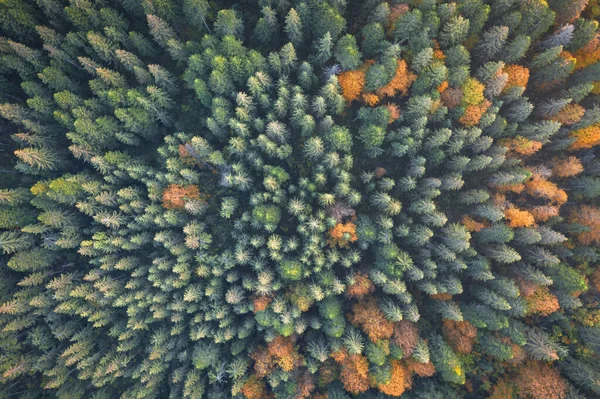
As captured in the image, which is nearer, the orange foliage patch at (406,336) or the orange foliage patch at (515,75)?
the orange foliage patch at (406,336)

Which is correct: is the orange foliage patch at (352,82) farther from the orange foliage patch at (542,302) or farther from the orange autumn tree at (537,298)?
the orange foliage patch at (542,302)

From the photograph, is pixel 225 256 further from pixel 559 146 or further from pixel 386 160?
pixel 559 146

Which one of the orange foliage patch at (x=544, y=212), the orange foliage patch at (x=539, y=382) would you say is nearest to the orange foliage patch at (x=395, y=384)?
the orange foliage patch at (x=539, y=382)

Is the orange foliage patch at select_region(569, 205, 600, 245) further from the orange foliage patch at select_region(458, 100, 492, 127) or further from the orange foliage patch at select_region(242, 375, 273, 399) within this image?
the orange foliage patch at select_region(242, 375, 273, 399)

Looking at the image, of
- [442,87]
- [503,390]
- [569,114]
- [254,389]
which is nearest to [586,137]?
[569,114]

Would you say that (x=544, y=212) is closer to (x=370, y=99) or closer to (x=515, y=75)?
(x=515, y=75)

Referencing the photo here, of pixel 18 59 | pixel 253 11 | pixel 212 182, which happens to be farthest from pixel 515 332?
pixel 18 59
